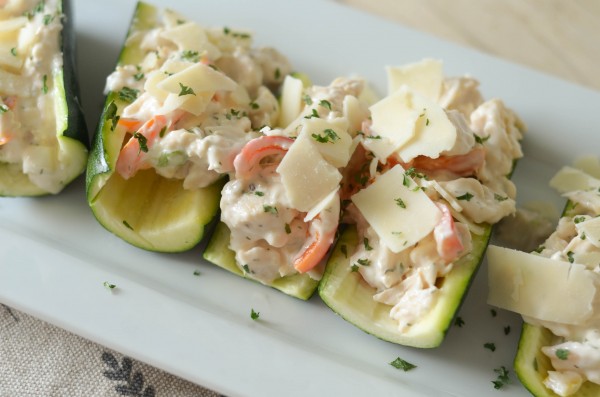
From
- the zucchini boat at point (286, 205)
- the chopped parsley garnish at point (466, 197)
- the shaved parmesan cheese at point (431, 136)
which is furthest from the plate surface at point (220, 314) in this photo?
the shaved parmesan cheese at point (431, 136)

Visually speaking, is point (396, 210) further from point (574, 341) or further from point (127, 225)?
point (127, 225)

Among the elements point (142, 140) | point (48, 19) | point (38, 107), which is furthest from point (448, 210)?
point (48, 19)

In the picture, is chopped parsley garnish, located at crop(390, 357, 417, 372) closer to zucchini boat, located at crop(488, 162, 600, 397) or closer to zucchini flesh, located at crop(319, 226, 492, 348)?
zucchini flesh, located at crop(319, 226, 492, 348)

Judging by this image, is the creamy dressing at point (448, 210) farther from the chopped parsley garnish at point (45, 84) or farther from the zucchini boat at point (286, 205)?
the chopped parsley garnish at point (45, 84)

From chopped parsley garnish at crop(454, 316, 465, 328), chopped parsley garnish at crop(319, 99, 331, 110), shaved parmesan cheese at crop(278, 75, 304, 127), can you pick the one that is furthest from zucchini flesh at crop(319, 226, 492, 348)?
shaved parmesan cheese at crop(278, 75, 304, 127)

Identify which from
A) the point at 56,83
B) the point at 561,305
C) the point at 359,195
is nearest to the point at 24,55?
the point at 56,83

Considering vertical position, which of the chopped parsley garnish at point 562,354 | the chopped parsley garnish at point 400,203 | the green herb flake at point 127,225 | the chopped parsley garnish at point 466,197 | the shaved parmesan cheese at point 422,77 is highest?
the shaved parmesan cheese at point 422,77
